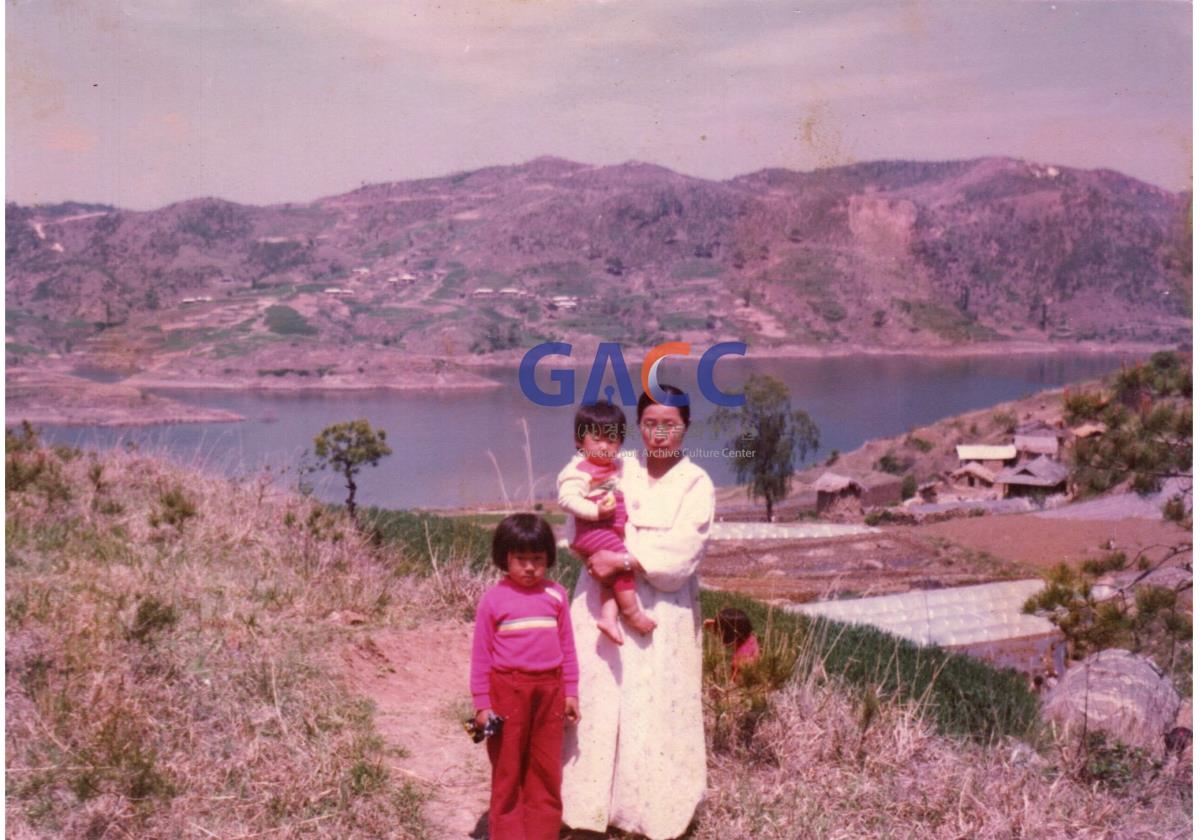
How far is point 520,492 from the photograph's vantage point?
7.28 m

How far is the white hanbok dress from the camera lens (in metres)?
3.67

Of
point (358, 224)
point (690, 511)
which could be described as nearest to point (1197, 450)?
point (690, 511)

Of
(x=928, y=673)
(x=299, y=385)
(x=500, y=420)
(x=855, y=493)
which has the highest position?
(x=299, y=385)

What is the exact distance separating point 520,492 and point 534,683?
3775 millimetres

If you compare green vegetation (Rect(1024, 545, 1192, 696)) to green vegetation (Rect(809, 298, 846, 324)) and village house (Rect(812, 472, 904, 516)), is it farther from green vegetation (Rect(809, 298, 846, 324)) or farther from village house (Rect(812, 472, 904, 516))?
green vegetation (Rect(809, 298, 846, 324))

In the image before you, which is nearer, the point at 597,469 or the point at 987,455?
the point at 597,469

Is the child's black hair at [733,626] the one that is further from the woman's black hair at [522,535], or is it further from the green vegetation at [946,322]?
the green vegetation at [946,322]

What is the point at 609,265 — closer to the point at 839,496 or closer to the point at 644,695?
the point at 839,496

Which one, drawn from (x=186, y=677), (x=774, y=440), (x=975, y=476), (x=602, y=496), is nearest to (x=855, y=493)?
(x=774, y=440)

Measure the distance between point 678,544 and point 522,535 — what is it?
0.51 m

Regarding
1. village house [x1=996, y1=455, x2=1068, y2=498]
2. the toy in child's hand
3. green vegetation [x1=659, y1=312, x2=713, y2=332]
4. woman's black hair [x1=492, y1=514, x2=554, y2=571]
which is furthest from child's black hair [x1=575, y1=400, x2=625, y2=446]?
green vegetation [x1=659, y1=312, x2=713, y2=332]

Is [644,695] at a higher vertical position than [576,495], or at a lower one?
lower

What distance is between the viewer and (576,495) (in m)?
3.56

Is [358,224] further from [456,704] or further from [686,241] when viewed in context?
[456,704]
